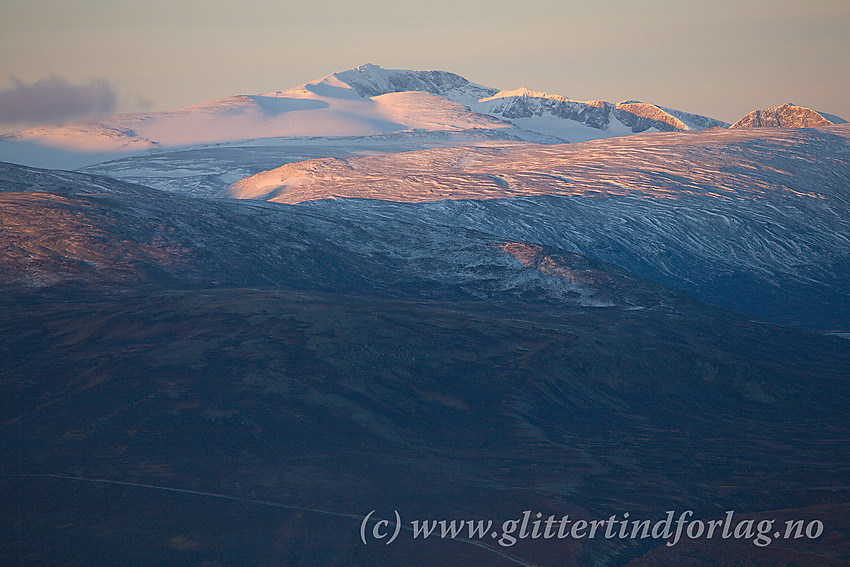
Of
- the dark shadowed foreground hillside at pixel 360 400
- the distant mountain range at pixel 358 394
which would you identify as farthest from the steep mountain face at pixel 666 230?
the dark shadowed foreground hillside at pixel 360 400

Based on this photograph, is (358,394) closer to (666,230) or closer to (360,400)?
(360,400)

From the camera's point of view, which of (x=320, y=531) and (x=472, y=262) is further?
(x=472, y=262)

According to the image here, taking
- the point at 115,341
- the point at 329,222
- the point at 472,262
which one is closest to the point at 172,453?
the point at 115,341

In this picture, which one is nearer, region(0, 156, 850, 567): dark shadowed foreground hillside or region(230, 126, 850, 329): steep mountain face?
region(0, 156, 850, 567): dark shadowed foreground hillside

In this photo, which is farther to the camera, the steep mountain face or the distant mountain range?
the steep mountain face

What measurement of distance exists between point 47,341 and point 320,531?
38.9 m

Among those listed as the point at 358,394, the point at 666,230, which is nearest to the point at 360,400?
the point at 358,394

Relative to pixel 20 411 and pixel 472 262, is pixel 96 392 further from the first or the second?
pixel 472 262

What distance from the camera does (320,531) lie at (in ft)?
174

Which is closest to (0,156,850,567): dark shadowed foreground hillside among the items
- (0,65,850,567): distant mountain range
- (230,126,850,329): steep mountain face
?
(0,65,850,567): distant mountain range

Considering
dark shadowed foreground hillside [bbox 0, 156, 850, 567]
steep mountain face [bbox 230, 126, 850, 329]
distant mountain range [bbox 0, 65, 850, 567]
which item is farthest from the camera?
steep mountain face [bbox 230, 126, 850, 329]

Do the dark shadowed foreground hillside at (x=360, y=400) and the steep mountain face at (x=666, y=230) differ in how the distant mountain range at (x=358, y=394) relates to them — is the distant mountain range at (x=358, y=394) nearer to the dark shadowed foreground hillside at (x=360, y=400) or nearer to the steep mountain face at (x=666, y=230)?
the dark shadowed foreground hillside at (x=360, y=400)

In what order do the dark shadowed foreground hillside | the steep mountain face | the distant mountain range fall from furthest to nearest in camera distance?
1. the steep mountain face
2. the distant mountain range
3. the dark shadowed foreground hillside

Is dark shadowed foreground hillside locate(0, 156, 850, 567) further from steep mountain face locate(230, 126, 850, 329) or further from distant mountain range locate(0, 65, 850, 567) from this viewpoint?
steep mountain face locate(230, 126, 850, 329)
